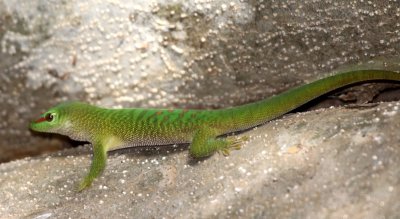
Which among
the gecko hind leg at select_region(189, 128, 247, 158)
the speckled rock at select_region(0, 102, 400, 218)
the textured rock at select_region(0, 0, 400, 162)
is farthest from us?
the textured rock at select_region(0, 0, 400, 162)

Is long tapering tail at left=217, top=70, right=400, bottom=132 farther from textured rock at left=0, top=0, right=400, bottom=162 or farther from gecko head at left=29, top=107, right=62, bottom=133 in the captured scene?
gecko head at left=29, top=107, right=62, bottom=133

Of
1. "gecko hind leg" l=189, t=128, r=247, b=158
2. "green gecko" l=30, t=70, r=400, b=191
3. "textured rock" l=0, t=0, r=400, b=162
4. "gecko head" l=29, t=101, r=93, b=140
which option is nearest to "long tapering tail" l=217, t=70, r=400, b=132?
"green gecko" l=30, t=70, r=400, b=191

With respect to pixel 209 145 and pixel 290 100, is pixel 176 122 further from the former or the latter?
pixel 290 100

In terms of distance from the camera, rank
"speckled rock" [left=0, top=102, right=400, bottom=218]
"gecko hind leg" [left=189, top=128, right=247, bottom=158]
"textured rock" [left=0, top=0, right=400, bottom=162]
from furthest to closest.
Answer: "textured rock" [left=0, top=0, right=400, bottom=162]
"gecko hind leg" [left=189, top=128, right=247, bottom=158]
"speckled rock" [left=0, top=102, right=400, bottom=218]

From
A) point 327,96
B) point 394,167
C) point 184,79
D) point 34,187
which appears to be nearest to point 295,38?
point 327,96

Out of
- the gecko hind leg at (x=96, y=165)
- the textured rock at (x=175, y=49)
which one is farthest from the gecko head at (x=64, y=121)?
the textured rock at (x=175, y=49)

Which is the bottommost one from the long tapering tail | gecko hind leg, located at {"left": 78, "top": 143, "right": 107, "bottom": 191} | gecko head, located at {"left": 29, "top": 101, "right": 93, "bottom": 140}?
gecko hind leg, located at {"left": 78, "top": 143, "right": 107, "bottom": 191}
